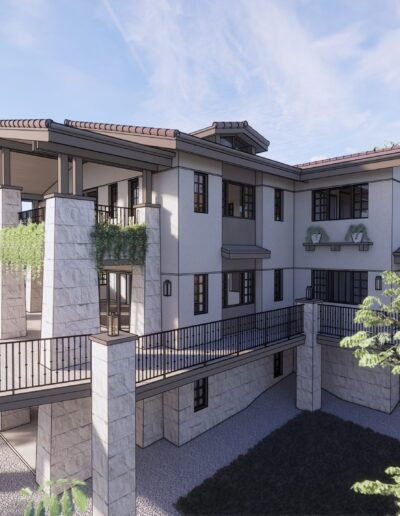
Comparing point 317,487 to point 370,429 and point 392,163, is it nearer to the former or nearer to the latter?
point 370,429

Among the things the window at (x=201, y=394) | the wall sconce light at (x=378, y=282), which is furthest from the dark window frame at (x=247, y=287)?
the wall sconce light at (x=378, y=282)

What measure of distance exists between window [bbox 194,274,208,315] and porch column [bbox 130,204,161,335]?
144cm

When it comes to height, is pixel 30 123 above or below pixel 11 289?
above

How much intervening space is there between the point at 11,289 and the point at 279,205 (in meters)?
12.5

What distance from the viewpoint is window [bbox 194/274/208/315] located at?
14.0 m

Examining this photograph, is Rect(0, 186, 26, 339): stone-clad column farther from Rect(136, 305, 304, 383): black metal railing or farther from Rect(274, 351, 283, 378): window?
Rect(274, 351, 283, 378): window

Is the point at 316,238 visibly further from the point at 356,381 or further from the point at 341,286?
the point at 356,381

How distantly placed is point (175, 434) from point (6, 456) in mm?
5810

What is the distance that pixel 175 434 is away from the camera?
13047 millimetres

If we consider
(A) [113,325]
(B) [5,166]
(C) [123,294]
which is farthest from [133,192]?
(A) [113,325]

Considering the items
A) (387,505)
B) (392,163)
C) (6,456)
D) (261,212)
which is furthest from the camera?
(261,212)

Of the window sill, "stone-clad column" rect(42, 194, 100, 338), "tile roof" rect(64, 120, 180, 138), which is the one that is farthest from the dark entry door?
the window sill

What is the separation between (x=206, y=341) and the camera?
13.9m

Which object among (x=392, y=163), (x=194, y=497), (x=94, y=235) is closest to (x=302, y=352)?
(x=194, y=497)
